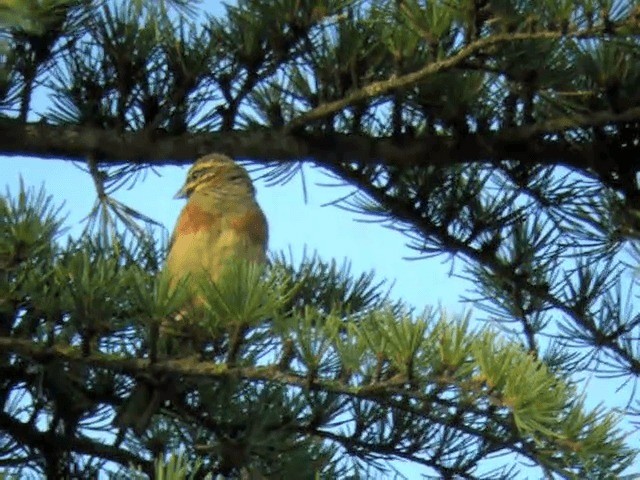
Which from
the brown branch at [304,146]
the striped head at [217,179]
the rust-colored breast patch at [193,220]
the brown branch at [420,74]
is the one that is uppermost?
the brown branch at [420,74]

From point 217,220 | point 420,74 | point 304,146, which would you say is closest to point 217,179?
point 217,220

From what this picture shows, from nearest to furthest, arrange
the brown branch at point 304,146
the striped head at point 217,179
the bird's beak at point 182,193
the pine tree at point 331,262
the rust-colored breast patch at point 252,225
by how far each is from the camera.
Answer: the pine tree at point 331,262, the brown branch at point 304,146, the striped head at point 217,179, the rust-colored breast patch at point 252,225, the bird's beak at point 182,193

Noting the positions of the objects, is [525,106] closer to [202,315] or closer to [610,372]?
[610,372]

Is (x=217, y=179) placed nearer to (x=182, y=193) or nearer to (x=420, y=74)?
(x=182, y=193)

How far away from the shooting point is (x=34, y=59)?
6.06ft

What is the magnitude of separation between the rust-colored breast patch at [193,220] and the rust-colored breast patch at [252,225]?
3cm

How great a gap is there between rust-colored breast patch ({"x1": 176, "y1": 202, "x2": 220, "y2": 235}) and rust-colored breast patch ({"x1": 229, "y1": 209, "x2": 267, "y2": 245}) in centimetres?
3

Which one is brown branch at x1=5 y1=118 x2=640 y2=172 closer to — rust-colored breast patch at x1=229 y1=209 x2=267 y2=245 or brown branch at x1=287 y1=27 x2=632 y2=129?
brown branch at x1=287 y1=27 x2=632 y2=129

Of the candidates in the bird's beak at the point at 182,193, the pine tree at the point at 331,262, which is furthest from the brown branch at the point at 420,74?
the bird's beak at the point at 182,193

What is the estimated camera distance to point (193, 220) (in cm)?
207

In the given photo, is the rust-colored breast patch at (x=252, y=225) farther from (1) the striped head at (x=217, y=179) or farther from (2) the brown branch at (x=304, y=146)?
(2) the brown branch at (x=304, y=146)

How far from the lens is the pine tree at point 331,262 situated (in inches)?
54.4

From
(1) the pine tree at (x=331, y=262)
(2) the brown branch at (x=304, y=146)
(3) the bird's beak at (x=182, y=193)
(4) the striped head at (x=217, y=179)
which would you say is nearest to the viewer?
(1) the pine tree at (x=331, y=262)

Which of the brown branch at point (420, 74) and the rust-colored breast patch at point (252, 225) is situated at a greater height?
the brown branch at point (420, 74)
